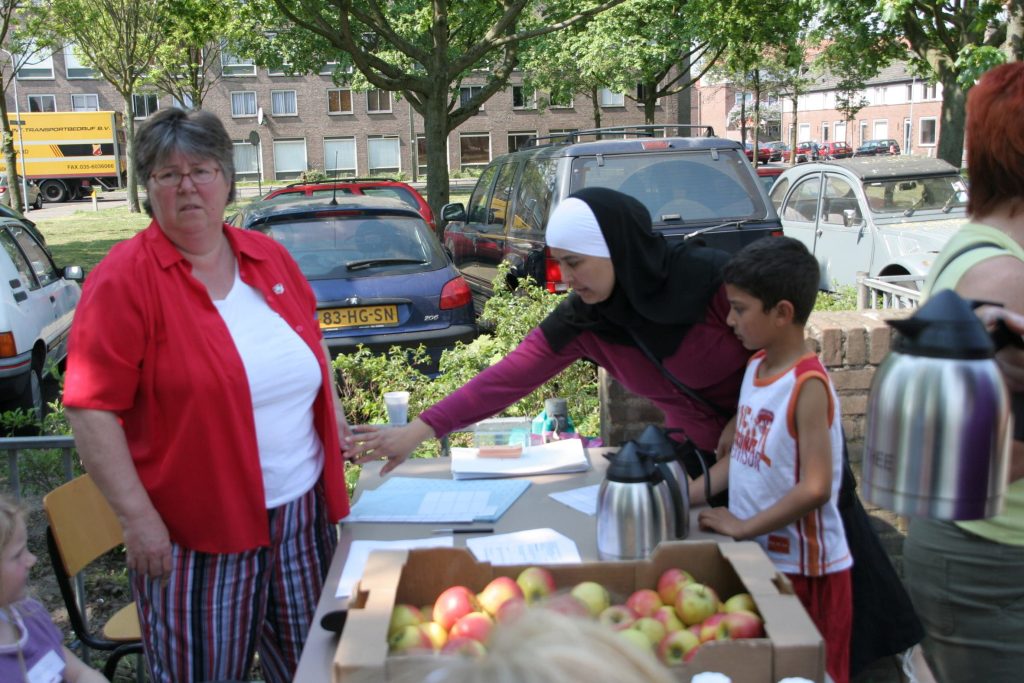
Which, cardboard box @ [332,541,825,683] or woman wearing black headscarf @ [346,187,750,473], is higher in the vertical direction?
woman wearing black headscarf @ [346,187,750,473]

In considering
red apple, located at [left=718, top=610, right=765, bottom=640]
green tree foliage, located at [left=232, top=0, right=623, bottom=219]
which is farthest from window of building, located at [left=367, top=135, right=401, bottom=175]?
red apple, located at [left=718, top=610, right=765, bottom=640]

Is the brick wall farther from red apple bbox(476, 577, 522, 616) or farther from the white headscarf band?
red apple bbox(476, 577, 522, 616)

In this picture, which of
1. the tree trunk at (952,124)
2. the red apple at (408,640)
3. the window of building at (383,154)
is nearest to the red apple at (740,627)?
the red apple at (408,640)

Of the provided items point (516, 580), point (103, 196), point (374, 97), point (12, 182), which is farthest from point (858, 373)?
point (374, 97)

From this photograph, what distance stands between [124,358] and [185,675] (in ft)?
2.90

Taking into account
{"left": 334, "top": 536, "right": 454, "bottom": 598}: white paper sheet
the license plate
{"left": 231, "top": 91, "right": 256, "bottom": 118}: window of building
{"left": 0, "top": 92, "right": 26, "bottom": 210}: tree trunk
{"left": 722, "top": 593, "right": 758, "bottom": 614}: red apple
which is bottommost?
{"left": 334, "top": 536, "right": 454, "bottom": 598}: white paper sheet

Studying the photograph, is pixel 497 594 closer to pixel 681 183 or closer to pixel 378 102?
pixel 681 183

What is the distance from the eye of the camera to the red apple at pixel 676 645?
1848 mm

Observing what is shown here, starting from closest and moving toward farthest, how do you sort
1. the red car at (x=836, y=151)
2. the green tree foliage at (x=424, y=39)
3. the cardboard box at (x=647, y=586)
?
the cardboard box at (x=647, y=586), the green tree foliage at (x=424, y=39), the red car at (x=836, y=151)

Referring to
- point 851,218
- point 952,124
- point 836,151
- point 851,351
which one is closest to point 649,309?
point 851,351

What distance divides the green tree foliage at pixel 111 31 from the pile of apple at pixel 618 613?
2468 cm

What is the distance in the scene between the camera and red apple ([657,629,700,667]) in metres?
1.85

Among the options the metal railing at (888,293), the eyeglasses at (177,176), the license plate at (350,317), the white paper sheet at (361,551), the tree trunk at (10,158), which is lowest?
the white paper sheet at (361,551)

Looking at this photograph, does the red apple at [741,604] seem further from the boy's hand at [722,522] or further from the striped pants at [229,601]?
the striped pants at [229,601]
